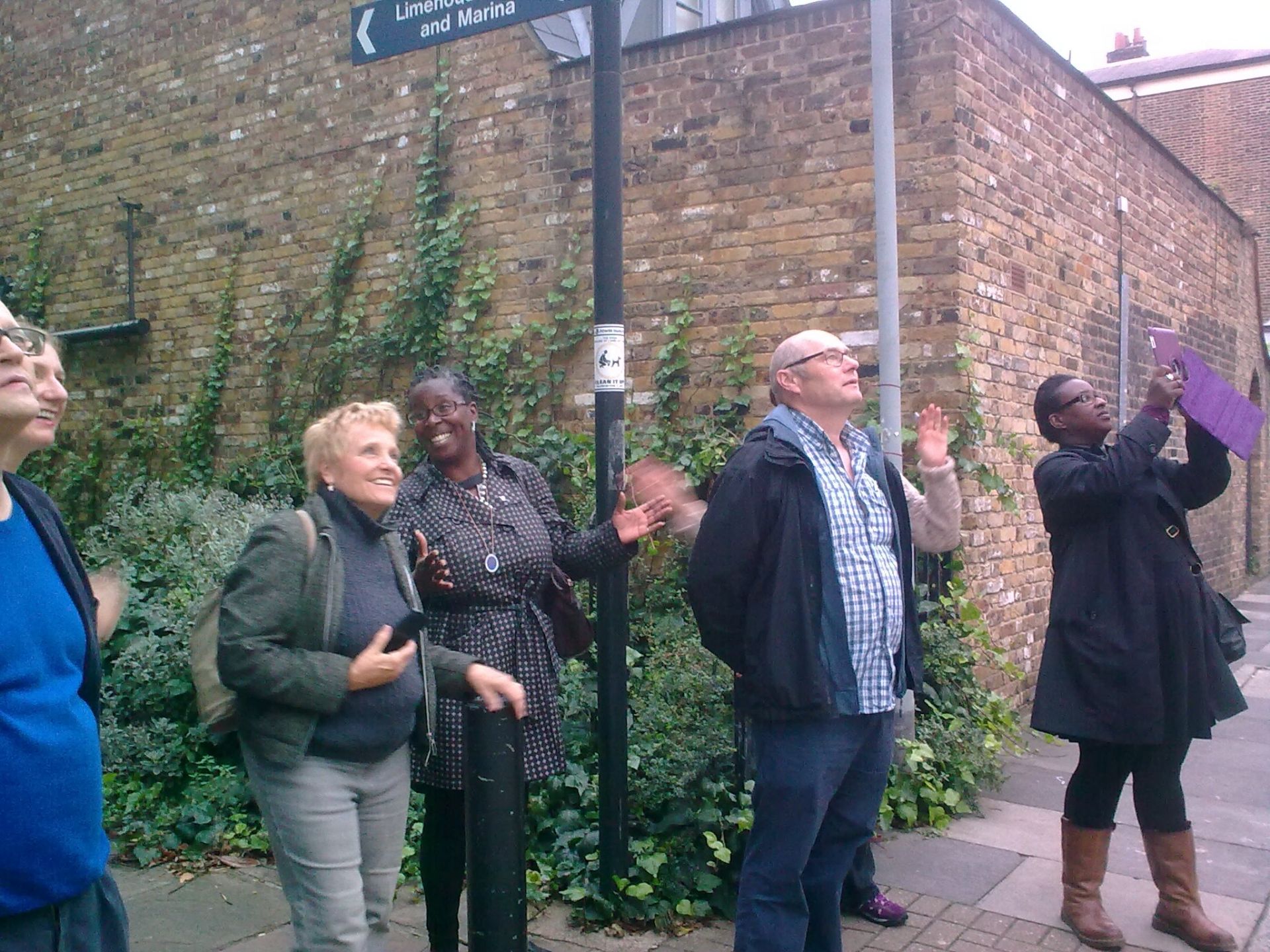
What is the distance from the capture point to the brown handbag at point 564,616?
364 cm

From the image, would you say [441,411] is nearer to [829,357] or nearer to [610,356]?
[610,356]

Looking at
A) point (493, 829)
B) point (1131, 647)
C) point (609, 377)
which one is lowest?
point (493, 829)

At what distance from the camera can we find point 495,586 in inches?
133

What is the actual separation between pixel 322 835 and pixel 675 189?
5.35 metres

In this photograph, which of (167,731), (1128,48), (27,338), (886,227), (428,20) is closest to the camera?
(27,338)

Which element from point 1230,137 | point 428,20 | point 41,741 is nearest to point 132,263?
point 428,20

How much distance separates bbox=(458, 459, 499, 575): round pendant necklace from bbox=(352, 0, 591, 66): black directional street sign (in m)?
1.50

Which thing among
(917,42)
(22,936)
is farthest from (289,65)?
(22,936)

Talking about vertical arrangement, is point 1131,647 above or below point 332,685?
below

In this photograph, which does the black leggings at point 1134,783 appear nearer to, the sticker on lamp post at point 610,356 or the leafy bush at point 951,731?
the leafy bush at point 951,731

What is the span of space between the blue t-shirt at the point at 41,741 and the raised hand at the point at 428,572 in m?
1.19

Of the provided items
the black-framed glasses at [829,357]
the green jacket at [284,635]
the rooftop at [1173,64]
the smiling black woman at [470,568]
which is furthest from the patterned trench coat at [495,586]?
the rooftop at [1173,64]

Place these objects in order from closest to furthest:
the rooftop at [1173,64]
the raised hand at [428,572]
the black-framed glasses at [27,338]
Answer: the black-framed glasses at [27,338] → the raised hand at [428,572] → the rooftop at [1173,64]

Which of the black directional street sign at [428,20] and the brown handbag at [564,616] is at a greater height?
the black directional street sign at [428,20]
